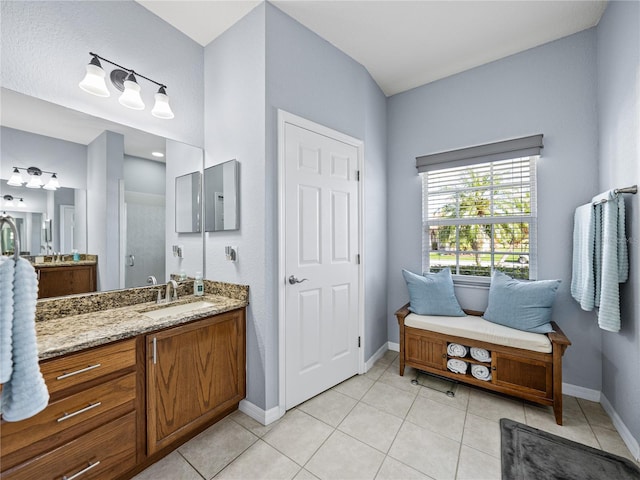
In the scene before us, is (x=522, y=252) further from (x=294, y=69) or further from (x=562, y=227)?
(x=294, y=69)

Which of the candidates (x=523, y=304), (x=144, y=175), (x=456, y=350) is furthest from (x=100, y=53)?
(x=523, y=304)

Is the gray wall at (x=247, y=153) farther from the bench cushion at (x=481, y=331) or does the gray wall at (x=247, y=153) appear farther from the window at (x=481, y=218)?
the window at (x=481, y=218)

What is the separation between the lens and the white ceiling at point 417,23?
1951 millimetres

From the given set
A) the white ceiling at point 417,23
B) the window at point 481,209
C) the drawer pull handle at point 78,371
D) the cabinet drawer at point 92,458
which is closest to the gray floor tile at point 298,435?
the cabinet drawer at point 92,458

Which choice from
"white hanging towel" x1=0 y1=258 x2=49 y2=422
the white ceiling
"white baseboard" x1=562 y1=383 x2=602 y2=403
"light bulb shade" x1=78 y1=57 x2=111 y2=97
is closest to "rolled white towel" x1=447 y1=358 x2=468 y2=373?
"white baseboard" x1=562 y1=383 x2=602 y2=403

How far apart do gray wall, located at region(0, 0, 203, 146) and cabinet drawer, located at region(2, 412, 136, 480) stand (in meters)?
1.78

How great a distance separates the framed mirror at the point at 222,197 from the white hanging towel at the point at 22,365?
119cm

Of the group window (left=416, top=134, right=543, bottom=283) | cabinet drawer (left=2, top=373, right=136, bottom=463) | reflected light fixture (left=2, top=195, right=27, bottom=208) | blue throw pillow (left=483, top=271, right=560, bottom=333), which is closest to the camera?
cabinet drawer (left=2, top=373, right=136, bottom=463)

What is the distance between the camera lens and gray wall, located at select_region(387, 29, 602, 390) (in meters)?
2.19

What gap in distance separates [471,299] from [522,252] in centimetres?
61

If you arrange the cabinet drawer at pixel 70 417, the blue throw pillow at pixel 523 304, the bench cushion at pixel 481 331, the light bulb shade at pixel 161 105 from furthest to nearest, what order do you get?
the blue throw pillow at pixel 523 304, the bench cushion at pixel 481 331, the light bulb shade at pixel 161 105, the cabinet drawer at pixel 70 417

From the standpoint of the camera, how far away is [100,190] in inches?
70.3

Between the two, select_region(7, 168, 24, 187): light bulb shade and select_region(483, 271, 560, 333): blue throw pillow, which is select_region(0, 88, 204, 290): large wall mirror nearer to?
select_region(7, 168, 24, 187): light bulb shade

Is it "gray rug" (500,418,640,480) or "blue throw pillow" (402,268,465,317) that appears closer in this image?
"gray rug" (500,418,640,480)
